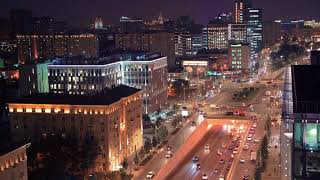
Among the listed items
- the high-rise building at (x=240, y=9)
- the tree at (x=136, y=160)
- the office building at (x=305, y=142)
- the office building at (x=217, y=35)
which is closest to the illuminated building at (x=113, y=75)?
the tree at (x=136, y=160)

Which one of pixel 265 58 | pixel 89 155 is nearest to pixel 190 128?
pixel 89 155

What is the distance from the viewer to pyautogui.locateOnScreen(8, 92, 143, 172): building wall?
2103 centimetres

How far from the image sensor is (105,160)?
2112 cm

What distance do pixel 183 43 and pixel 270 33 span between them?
63.8 feet

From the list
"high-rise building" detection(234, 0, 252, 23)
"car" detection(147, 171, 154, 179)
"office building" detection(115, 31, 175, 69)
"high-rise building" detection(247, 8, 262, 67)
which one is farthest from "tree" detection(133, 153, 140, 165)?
"high-rise building" detection(234, 0, 252, 23)

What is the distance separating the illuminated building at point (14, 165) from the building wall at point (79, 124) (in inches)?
169

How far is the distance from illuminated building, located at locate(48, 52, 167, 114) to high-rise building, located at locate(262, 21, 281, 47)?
54.2 meters

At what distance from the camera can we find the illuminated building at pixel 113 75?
103 feet

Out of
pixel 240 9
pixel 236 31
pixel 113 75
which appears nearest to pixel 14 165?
pixel 113 75

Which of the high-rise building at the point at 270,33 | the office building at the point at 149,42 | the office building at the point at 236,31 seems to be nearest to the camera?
the office building at the point at 149,42

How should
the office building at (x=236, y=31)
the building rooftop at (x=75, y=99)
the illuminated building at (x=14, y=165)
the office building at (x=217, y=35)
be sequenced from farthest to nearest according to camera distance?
the office building at (x=217, y=35)
the office building at (x=236, y=31)
the building rooftop at (x=75, y=99)
the illuminated building at (x=14, y=165)

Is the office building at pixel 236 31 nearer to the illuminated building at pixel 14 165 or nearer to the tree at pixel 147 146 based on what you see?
the tree at pixel 147 146

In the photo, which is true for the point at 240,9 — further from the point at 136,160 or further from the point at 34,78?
the point at 136,160

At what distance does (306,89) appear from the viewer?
10125mm
